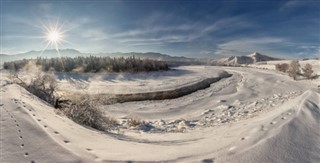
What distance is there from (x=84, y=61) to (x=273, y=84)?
16.2 m

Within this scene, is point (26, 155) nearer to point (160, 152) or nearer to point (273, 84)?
point (160, 152)

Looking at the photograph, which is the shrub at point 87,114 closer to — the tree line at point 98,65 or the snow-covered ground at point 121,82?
the snow-covered ground at point 121,82

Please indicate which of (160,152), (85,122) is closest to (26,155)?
(160,152)

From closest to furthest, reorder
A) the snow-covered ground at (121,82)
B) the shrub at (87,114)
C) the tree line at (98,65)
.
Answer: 1. the shrub at (87,114)
2. the snow-covered ground at (121,82)
3. the tree line at (98,65)

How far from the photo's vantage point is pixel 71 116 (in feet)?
20.9

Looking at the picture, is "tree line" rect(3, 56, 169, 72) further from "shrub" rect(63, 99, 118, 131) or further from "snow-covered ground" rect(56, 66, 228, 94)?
"shrub" rect(63, 99, 118, 131)

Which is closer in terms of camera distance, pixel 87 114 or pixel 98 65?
pixel 87 114

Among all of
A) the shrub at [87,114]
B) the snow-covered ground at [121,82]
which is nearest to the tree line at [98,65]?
the snow-covered ground at [121,82]

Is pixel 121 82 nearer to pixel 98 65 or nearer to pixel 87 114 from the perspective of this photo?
pixel 98 65

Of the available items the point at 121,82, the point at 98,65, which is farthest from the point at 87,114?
the point at 98,65

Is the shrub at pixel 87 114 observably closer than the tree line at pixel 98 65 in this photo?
Yes

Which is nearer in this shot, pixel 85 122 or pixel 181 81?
pixel 85 122

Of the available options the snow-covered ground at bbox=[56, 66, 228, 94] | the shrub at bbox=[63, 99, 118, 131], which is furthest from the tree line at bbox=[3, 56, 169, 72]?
the shrub at bbox=[63, 99, 118, 131]

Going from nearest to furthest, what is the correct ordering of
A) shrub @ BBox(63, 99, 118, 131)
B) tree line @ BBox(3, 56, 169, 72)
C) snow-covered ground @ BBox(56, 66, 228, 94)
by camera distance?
shrub @ BBox(63, 99, 118, 131) < snow-covered ground @ BBox(56, 66, 228, 94) < tree line @ BBox(3, 56, 169, 72)
